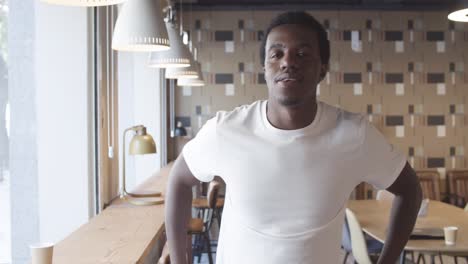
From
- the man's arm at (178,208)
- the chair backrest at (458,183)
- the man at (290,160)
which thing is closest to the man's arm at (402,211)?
the man at (290,160)

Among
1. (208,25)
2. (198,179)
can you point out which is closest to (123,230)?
(198,179)

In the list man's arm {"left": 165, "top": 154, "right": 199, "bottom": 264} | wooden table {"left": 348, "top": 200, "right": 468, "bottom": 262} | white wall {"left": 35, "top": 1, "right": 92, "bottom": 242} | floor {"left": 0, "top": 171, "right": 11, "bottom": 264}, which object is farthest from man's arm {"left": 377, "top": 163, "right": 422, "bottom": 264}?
white wall {"left": 35, "top": 1, "right": 92, "bottom": 242}

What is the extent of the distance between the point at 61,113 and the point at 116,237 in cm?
85

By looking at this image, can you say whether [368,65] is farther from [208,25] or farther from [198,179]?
[198,179]

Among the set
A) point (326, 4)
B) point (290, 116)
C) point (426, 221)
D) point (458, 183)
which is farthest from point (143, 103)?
point (290, 116)

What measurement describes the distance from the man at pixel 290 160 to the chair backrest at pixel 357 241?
2.34 meters

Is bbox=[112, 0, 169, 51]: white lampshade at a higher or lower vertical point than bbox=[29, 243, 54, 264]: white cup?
higher

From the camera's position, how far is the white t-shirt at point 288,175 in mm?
1354

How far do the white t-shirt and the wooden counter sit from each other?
910 millimetres

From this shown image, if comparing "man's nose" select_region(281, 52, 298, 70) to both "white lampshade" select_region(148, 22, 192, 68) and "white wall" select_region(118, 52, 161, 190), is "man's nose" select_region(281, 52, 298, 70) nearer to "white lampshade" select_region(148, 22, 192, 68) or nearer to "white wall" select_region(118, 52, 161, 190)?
"white lampshade" select_region(148, 22, 192, 68)

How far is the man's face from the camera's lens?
1.39m

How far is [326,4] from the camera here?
726 centimetres

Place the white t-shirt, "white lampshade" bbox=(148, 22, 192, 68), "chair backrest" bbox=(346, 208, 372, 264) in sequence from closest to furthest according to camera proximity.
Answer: the white t-shirt < "white lampshade" bbox=(148, 22, 192, 68) < "chair backrest" bbox=(346, 208, 372, 264)

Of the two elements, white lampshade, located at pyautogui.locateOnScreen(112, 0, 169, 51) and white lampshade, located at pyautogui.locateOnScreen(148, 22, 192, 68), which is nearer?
white lampshade, located at pyautogui.locateOnScreen(112, 0, 169, 51)
